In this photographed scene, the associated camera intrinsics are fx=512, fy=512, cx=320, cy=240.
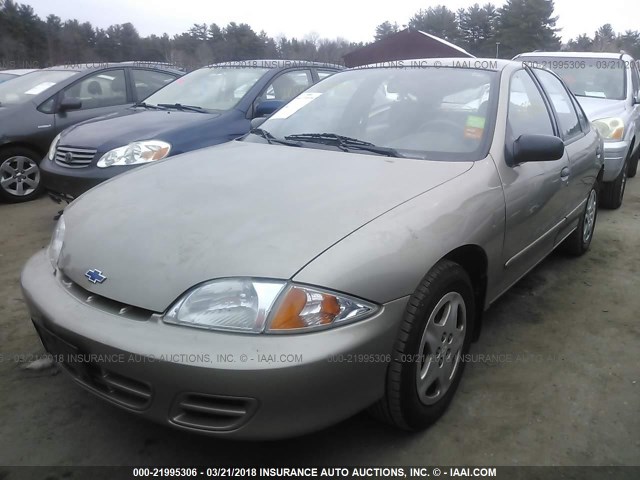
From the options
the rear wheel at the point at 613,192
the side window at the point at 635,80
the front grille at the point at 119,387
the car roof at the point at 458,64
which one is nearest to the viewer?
the front grille at the point at 119,387

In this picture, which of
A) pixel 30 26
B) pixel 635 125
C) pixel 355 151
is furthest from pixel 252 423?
pixel 30 26

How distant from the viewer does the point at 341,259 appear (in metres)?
1.64

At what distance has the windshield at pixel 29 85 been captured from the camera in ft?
20.0

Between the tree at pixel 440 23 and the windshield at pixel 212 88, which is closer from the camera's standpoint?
the windshield at pixel 212 88

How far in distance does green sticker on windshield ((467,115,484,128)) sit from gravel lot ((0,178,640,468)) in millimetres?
1177

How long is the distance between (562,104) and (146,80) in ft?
16.1

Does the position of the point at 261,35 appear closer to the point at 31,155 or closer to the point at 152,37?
the point at 152,37

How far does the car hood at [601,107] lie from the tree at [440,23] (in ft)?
186

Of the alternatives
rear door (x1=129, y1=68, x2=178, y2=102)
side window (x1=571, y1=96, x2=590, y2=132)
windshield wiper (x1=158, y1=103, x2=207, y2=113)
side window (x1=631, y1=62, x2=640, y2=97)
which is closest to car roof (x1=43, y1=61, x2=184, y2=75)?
rear door (x1=129, y1=68, x2=178, y2=102)

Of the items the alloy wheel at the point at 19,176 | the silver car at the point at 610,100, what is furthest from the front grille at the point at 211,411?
the alloy wheel at the point at 19,176

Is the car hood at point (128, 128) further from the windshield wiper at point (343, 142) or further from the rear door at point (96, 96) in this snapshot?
the windshield wiper at point (343, 142)

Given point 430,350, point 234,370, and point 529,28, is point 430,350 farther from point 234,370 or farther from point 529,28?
point 529,28

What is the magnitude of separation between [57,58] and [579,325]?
45.7 m

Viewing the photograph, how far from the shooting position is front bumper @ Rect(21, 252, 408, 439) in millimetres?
1511
